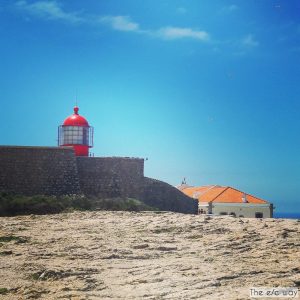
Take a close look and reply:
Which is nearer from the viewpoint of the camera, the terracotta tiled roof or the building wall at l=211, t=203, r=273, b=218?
the building wall at l=211, t=203, r=273, b=218

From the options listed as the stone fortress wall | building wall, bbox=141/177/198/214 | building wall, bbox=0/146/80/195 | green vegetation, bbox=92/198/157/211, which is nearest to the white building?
the stone fortress wall

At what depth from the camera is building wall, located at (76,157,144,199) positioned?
22844mm

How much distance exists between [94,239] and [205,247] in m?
2.80

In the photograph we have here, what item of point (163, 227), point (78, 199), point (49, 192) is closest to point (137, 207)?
point (78, 199)

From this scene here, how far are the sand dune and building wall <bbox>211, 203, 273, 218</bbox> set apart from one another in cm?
Result: 1868

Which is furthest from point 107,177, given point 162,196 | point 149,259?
point 149,259

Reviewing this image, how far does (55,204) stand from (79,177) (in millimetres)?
3741

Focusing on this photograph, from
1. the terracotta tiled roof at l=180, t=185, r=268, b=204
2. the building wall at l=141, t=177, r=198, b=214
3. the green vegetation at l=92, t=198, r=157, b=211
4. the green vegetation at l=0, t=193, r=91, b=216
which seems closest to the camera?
the green vegetation at l=0, t=193, r=91, b=216

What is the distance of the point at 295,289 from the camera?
5.93 meters

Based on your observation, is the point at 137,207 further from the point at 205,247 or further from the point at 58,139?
the point at 205,247

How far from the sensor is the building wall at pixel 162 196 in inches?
942

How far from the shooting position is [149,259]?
8484 millimetres

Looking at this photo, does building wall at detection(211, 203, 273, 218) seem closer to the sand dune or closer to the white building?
the white building

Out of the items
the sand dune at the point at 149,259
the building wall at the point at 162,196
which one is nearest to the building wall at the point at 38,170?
the building wall at the point at 162,196
